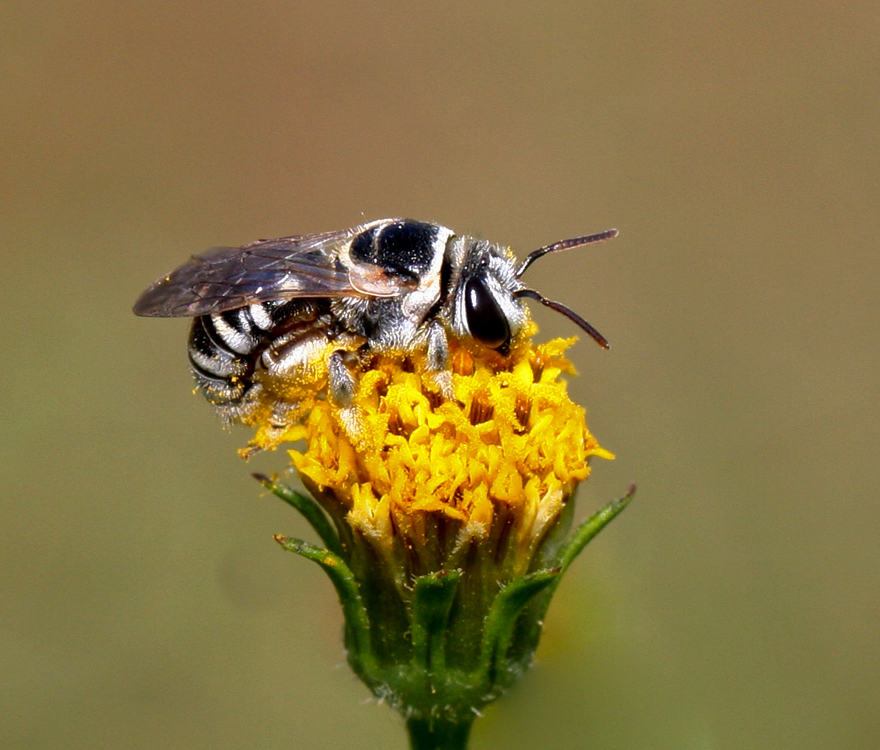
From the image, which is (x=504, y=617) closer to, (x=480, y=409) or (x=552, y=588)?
(x=552, y=588)

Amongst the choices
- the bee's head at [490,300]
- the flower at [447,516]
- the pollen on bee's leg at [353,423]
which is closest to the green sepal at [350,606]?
the flower at [447,516]

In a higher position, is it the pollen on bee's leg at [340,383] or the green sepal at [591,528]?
the pollen on bee's leg at [340,383]

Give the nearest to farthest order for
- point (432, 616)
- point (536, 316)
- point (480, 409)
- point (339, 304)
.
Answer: point (432, 616)
point (480, 409)
point (339, 304)
point (536, 316)

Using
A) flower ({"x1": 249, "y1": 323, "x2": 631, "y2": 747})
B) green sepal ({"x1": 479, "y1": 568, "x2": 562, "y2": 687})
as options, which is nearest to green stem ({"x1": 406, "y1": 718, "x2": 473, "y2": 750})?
flower ({"x1": 249, "y1": 323, "x2": 631, "y2": 747})

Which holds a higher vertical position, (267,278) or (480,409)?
(267,278)

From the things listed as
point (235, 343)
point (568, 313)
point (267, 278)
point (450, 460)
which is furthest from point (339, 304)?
point (568, 313)

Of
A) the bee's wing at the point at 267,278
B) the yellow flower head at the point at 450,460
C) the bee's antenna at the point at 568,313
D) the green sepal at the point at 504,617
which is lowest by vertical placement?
the green sepal at the point at 504,617

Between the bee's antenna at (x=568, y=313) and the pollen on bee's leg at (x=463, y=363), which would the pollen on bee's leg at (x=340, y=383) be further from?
the bee's antenna at (x=568, y=313)

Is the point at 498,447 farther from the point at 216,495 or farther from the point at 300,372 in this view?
the point at 216,495
